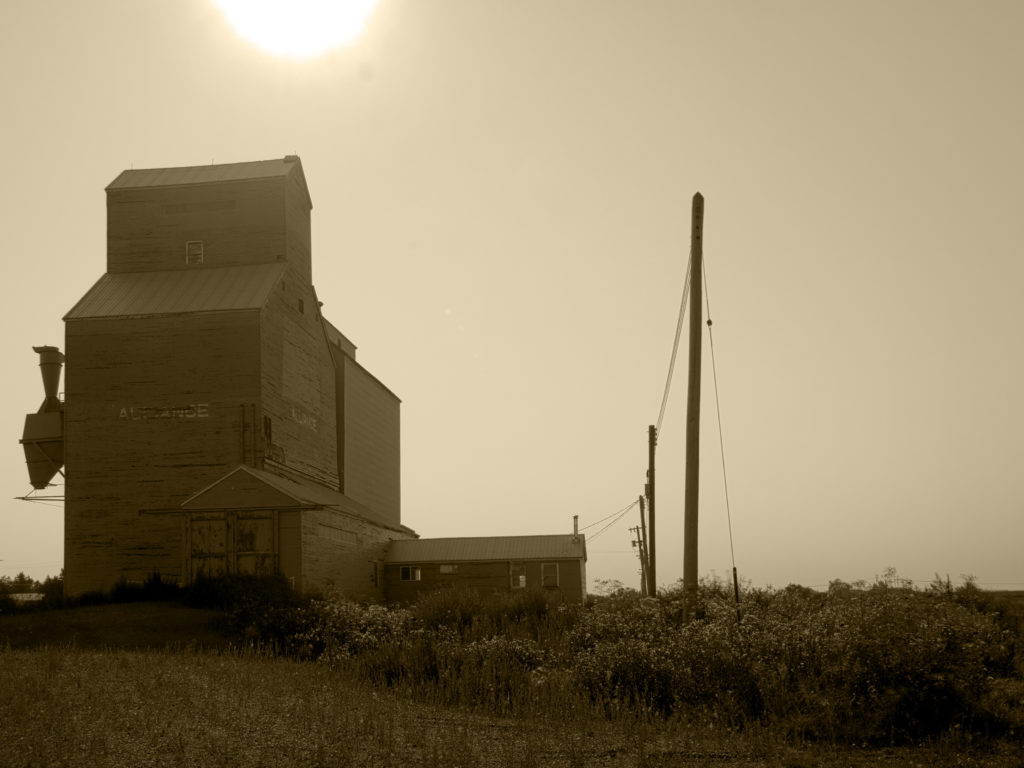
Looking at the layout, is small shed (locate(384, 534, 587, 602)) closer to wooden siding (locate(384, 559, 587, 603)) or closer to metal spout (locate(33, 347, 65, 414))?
wooden siding (locate(384, 559, 587, 603))

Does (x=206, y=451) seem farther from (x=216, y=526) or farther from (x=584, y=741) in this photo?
(x=584, y=741)

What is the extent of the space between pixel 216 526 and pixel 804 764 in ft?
82.0

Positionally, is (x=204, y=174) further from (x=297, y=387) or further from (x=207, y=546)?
(x=207, y=546)

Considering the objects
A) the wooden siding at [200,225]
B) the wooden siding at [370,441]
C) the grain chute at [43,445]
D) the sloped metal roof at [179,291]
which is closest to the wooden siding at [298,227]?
the wooden siding at [200,225]

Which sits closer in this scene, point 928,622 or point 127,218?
point 928,622

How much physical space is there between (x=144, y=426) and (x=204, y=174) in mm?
11164

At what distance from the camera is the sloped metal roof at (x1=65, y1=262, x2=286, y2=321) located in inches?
1388

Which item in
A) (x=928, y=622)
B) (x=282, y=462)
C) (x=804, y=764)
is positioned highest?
(x=282, y=462)

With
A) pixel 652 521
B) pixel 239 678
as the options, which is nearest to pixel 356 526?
pixel 652 521

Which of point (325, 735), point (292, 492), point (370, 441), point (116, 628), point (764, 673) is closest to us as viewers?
point (325, 735)

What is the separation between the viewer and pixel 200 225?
3862 cm

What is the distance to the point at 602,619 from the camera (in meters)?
21.3

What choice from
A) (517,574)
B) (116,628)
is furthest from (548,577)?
(116,628)

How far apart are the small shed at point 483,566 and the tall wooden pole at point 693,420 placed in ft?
88.3
